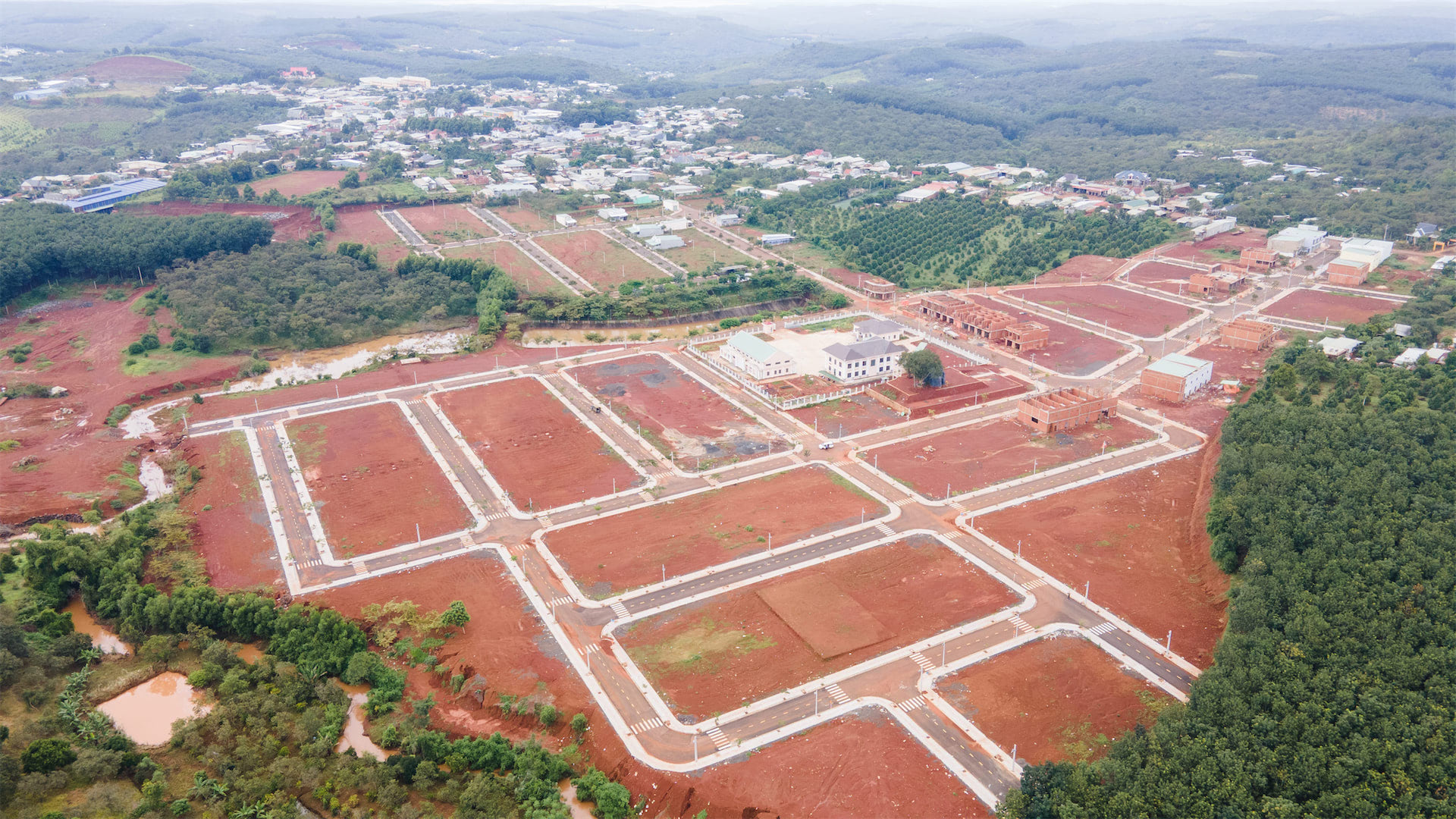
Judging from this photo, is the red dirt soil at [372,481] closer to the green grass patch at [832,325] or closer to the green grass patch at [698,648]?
the green grass patch at [698,648]

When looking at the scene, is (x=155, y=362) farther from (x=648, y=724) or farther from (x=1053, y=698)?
(x=1053, y=698)

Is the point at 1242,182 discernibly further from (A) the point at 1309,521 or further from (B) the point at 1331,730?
(B) the point at 1331,730

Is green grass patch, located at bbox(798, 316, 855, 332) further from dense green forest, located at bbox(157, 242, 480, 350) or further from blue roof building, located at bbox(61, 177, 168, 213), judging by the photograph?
blue roof building, located at bbox(61, 177, 168, 213)

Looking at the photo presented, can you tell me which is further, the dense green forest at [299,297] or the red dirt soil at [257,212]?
the red dirt soil at [257,212]

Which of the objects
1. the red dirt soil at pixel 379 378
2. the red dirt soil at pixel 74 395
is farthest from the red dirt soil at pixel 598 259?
the red dirt soil at pixel 74 395

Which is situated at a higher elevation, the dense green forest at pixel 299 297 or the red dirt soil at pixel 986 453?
the dense green forest at pixel 299 297

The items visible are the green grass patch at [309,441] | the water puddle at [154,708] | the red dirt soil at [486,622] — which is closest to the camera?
the water puddle at [154,708]

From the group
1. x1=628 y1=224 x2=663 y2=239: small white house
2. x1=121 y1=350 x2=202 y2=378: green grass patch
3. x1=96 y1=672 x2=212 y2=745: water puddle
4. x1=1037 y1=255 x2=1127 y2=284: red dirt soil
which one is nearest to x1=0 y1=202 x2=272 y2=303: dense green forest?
x1=121 y1=350 x2=202 y2=378: green grass patch

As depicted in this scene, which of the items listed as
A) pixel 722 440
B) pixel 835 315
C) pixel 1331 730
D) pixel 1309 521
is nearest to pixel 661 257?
pixel 835 315
